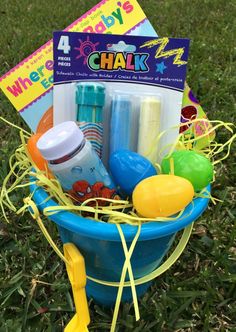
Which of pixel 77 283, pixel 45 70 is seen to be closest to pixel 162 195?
pixel 77 283

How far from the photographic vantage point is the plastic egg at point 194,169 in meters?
0.70

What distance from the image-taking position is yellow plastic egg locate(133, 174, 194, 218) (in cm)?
66

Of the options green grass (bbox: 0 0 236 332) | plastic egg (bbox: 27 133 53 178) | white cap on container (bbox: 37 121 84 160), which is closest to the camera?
white cap on container (bbox: 37 121 84 160)

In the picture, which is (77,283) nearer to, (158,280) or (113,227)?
(113,227)

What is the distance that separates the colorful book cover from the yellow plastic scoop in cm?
26

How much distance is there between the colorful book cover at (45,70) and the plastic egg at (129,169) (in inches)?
8.5

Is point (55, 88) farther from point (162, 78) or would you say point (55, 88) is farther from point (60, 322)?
point (60, 322)

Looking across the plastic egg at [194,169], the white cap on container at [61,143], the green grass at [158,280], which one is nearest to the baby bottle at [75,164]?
the white cap on container at [61,143]

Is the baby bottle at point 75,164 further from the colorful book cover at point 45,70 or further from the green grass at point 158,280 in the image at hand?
the green grass at point 158,280

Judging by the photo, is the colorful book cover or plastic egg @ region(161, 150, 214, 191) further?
the colorful book cover

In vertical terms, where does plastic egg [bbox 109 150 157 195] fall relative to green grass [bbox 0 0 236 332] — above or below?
above

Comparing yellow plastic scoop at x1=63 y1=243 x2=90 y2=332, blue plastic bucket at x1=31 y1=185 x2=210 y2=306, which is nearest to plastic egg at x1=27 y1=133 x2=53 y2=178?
blue plastic bucket at x1=31 y1=185 x2=210 y2=306

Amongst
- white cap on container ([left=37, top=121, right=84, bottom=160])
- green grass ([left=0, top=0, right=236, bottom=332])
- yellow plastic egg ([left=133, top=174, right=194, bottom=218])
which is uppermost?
white cap on container ([left=37, top=121, right=84, bottom=160])

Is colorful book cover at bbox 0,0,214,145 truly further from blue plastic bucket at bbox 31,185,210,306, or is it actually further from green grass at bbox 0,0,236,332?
green grass at bbox 0,0,236,332
